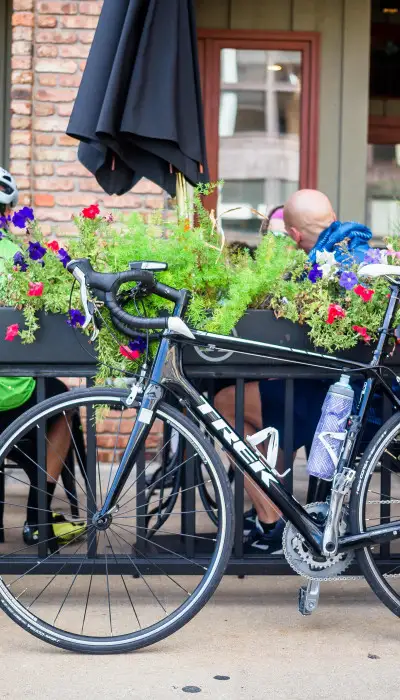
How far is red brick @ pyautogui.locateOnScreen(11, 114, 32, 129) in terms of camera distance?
615 centimetres

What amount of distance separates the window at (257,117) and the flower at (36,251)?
346 centimetres

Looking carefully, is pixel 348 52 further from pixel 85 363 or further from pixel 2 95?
pixel 85 363

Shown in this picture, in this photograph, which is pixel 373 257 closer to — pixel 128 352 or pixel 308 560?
pixel 128 352

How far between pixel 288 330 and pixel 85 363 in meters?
0.72

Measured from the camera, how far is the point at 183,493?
3600 millimetres

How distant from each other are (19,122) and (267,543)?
3.43 metres

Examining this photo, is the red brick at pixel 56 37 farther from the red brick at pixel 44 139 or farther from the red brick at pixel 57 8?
the red brick at pixel 44 139

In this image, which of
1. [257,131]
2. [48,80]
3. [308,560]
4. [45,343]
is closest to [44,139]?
[48,80]

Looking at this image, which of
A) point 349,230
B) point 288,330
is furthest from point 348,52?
point 288,330

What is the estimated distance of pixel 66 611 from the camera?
3.55m

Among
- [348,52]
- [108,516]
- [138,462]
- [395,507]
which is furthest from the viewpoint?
[348,52]

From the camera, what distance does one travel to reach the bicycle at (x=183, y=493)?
3158mm

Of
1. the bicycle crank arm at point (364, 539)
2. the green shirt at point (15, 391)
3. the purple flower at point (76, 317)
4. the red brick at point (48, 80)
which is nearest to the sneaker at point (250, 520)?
the bicycle crank arm at point (364, 539)

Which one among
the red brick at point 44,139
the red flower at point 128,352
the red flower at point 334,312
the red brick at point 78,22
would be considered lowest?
the red flower at point 128,352
